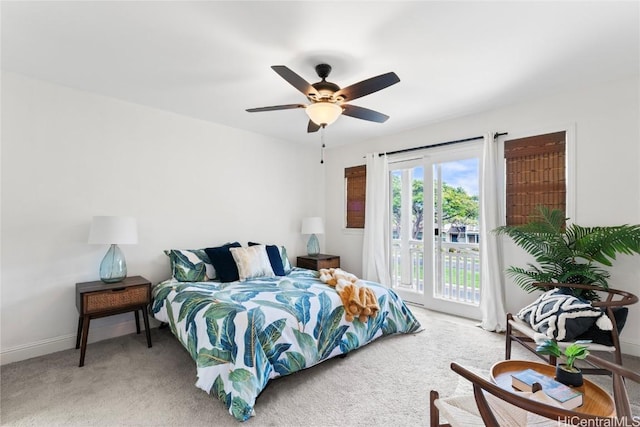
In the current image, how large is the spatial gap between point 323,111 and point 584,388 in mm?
2252

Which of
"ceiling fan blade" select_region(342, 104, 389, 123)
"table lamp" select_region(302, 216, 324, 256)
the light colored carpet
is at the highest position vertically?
"ceiling fan blade" select_region(342, 104, 389, 123)

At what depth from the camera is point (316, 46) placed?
2.15 meters

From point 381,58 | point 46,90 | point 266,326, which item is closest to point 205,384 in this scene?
point 266,326

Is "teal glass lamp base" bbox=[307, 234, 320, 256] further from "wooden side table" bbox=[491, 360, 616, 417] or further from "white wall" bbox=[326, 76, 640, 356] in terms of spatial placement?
"wooden side table" bbox=[491, 360, 616, 417]

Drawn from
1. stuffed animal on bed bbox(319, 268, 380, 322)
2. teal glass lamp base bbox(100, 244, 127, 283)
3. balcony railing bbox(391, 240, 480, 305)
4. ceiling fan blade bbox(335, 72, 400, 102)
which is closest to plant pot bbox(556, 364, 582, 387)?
stuffed animal on bed bbox(319, 268, 380, 322)

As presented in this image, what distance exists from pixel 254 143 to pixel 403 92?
2.26 m

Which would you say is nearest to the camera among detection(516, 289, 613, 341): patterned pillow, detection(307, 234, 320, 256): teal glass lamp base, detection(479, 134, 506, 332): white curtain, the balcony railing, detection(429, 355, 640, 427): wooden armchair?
detection(429, 355, 640, 427): wooden armchair

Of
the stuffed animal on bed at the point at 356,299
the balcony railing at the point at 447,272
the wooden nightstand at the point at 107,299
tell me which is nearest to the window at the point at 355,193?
the balcony railing at the point at 447,272

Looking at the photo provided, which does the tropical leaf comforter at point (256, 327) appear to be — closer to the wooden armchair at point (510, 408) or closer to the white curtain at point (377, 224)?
the wooden armchair at point (510, 408)

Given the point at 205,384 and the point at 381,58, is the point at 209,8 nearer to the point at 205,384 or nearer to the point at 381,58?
the point at 381,58

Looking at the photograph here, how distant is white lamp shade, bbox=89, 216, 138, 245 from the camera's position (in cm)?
265

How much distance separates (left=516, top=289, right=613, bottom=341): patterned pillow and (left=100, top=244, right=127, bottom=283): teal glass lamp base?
11.7 feet

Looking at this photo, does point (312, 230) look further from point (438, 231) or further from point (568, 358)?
point (568, 358)

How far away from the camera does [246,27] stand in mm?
1965
